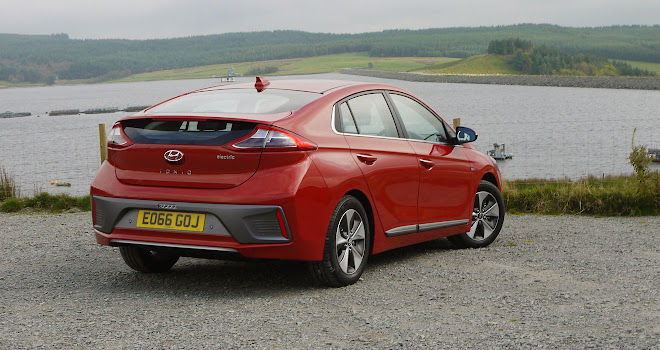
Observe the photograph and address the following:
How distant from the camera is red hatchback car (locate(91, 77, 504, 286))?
16.7 ft

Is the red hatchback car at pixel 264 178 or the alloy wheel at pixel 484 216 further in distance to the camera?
the alloy wheel at pixel 484 216

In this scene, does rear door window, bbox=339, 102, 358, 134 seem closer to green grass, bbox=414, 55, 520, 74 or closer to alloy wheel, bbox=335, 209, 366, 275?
alloy wheel, bbox=335, 209, 366, 275

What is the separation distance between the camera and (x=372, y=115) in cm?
622

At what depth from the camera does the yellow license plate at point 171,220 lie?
5168 millimetres

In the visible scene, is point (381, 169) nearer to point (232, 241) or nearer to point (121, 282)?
point (232, 241)

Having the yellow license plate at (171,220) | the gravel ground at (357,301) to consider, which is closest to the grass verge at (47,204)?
the gravel ground at (357,301)

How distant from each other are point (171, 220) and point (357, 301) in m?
1.45

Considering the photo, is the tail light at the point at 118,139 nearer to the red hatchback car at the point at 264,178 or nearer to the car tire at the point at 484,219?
the red hatchback car at the point at 264,178

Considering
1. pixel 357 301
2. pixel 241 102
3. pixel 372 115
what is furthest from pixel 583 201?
pixel 241 102

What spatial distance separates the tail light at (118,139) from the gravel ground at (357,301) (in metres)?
1.15

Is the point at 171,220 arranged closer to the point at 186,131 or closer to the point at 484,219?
the point at 186,131

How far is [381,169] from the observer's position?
Result: 19.6 ft

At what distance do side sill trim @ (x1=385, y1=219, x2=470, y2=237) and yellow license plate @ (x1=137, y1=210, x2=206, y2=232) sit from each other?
1730 millimetres

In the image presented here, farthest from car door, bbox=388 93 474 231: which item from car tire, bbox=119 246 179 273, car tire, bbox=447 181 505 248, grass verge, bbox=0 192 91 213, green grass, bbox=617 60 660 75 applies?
green grass, bbox=617 60 660 75
